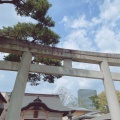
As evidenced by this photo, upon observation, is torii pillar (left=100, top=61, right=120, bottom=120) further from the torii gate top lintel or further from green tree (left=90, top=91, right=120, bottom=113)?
green tree (left=90, top=91, right=120, bottom=113)

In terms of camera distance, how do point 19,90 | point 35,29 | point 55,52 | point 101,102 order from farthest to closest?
point 101,102 < point 35,29 < point 55,52 < point 19,90

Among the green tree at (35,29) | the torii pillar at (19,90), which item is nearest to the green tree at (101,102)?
the green tree at (35,29)

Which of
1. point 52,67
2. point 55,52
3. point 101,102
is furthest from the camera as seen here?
point 101,102

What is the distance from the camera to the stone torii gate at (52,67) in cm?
546

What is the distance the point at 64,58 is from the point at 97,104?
3152 cm

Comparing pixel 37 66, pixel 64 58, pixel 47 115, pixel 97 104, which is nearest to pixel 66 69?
pixel 64 58

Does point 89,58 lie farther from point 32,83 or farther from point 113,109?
point 32,83

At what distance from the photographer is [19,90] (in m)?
5.46

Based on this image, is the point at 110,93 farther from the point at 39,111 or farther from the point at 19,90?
the point at 39,111

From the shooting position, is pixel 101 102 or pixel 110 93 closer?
pixel 110 93

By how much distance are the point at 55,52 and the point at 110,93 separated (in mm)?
2608

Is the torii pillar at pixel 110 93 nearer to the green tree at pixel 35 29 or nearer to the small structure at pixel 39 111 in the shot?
the green tree at pixel 35 29

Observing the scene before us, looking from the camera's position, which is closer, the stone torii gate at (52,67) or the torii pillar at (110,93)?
the stone torii gate at (52,67)

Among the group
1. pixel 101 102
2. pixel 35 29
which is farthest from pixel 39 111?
pixel 101 102
